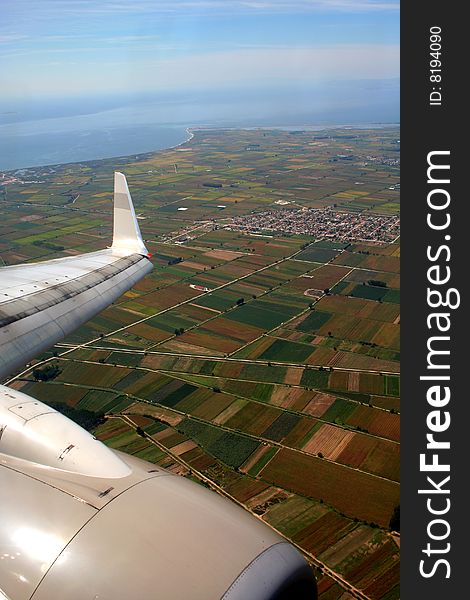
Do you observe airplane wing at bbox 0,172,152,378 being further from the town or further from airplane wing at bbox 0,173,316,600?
the town

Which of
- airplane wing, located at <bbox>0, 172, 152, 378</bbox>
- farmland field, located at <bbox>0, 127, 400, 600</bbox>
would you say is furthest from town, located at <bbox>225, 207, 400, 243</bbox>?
airplane wing, located at <bbox>0, 172, 152, 378</bbox>

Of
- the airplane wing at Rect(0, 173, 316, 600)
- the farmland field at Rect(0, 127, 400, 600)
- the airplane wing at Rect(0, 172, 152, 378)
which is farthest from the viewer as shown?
the farmland field at Rect(0, 127, 400, 600)

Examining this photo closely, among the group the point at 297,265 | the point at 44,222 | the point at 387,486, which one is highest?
the point at 44,222

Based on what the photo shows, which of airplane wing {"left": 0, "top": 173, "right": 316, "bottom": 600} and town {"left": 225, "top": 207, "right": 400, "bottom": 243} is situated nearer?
airplane wing {"left": 0, "top": 173, "right": 316, "bottom": 600}

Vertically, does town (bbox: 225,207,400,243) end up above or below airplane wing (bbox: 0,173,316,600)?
below

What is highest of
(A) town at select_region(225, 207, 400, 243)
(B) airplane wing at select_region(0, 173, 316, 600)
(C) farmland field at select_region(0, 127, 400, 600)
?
(B) airplane wing at select_region(0, 173, 316, 600)

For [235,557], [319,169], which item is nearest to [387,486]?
[235,557]

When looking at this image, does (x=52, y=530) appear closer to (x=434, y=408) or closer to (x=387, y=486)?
(x=434, y=408)
